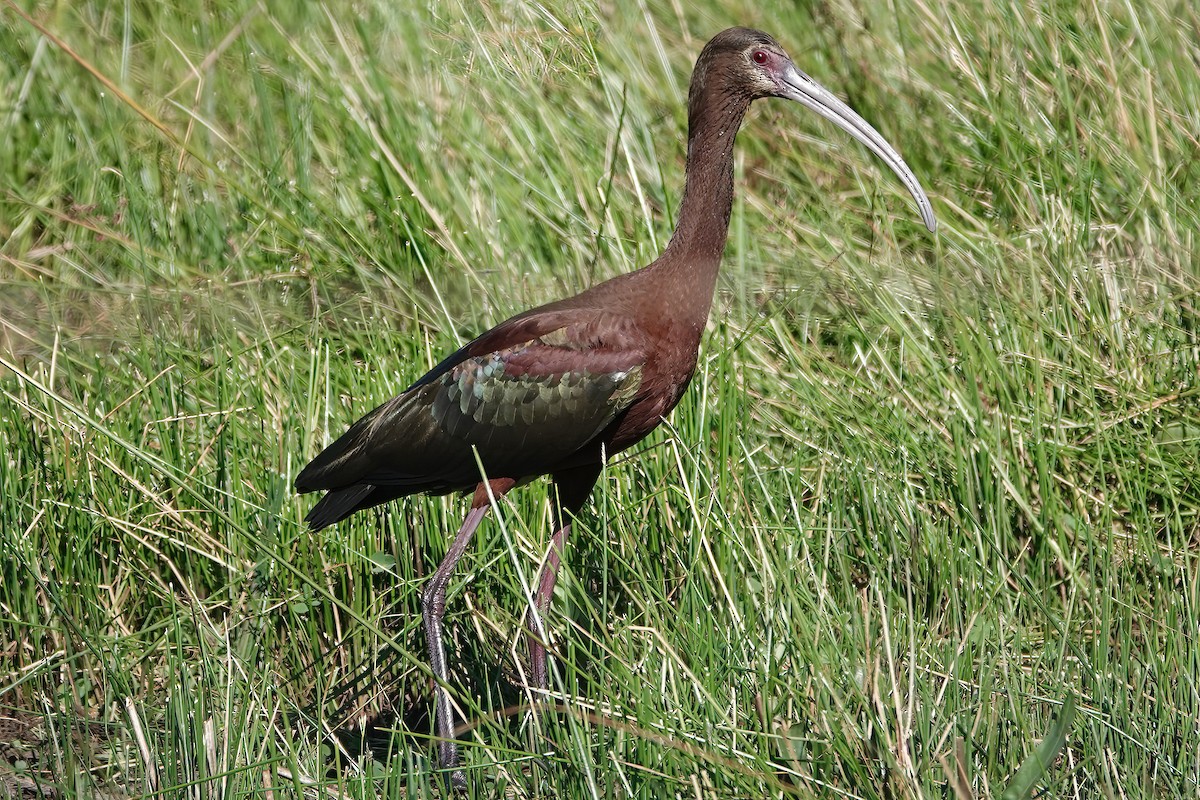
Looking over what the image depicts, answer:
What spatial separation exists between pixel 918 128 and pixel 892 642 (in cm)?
274

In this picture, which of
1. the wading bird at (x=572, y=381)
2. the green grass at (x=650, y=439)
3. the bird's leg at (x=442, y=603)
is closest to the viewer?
the green grass at (x=650, y=439)

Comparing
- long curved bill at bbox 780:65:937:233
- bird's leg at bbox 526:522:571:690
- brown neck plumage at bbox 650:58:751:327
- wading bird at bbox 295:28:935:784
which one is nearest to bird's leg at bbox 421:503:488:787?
wading bird at bbox 295:28:935:784

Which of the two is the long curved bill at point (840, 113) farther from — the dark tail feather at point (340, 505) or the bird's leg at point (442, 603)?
the dark tail feather at point (340, 505)

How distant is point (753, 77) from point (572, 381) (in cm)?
89

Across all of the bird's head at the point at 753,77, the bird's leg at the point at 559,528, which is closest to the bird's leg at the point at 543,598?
the bird's leg at the point at 559,528

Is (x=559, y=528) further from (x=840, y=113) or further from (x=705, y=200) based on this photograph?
(x=840, y=113)

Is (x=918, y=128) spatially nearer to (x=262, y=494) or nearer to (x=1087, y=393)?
(x=1087, y=393)

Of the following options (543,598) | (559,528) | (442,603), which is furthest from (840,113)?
(442,603)

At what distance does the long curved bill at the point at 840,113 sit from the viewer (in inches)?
141

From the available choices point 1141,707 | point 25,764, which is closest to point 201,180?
point 25,764

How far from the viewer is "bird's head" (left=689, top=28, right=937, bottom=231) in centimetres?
354

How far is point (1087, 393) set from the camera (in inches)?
159

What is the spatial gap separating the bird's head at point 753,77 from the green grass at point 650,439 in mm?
800

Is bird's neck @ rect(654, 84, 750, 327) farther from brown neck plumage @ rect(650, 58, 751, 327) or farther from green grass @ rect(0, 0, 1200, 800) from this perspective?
green grass @ rect(0, 0, 1200, 800)
